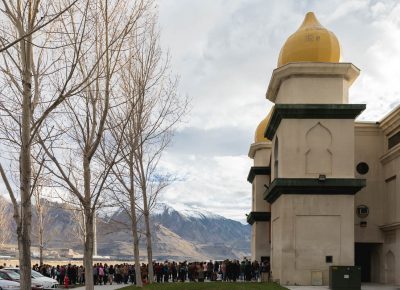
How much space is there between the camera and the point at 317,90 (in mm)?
28906

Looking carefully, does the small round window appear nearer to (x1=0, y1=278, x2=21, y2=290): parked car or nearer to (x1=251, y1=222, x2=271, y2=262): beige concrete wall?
(x1=251, y1=222, x2=271, y2=262): beige concrete wall

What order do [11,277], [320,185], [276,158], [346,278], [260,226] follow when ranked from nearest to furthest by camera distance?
[346,278], [320,185], [11,277], [276,158], [260,226]

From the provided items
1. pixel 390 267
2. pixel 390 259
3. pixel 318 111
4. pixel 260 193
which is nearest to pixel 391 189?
pixel 390 259

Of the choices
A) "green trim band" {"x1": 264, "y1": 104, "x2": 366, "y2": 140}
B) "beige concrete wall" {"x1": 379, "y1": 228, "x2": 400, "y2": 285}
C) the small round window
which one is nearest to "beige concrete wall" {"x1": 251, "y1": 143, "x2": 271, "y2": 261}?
the small round window

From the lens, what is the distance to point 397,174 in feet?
92.5

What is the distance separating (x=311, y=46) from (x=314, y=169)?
632 centimetres

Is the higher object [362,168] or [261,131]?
[261,131]

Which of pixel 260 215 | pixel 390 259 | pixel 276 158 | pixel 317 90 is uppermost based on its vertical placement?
pixel 317 90

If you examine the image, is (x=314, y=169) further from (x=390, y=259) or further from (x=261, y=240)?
(x=261, y=240)

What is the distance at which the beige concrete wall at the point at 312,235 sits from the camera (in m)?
26.8

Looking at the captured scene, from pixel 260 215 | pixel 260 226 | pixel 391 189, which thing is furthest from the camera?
pixel 260 226

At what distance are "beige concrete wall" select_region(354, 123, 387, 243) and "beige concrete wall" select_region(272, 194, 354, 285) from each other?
3.35 meters

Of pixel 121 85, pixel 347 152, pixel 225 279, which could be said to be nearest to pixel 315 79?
pixel 347 152

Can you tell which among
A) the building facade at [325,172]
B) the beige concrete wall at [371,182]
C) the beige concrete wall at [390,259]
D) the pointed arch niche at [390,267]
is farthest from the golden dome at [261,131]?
the pointed arch niche at [390,267]
